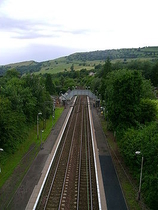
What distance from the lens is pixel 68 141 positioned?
123ft

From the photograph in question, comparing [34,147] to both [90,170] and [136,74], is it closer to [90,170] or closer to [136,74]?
[90,170]

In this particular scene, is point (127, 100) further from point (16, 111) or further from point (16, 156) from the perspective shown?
point (16, 156)

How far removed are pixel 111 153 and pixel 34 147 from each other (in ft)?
37.1

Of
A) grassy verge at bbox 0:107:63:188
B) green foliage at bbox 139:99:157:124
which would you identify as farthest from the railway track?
green foliage at bbox 139:99:157:124

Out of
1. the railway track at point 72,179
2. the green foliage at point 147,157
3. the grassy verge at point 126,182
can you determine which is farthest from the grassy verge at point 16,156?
the green foliage at point 147,157

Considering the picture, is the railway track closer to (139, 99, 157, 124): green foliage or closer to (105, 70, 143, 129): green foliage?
(105, 70, 143, 129): green foliage

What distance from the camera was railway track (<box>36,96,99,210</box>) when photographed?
1955cm

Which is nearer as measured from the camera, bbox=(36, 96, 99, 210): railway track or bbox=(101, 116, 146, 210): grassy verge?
bbox=(101, 116, 146, 210): grassy verge

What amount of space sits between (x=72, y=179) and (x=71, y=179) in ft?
0.36

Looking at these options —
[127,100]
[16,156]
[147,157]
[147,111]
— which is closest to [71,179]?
[147,157]

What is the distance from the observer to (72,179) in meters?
24.0

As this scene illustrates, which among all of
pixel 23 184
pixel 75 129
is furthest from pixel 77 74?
pixel 23 184

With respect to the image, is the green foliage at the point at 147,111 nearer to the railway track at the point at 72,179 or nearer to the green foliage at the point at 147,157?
the green foliage at the point at 147,157

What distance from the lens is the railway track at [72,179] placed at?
1955 cm
